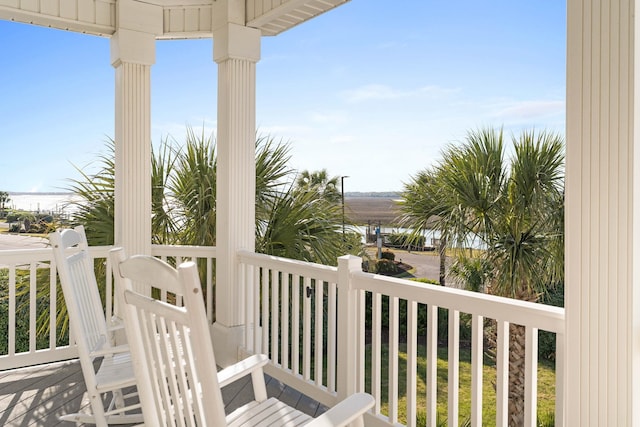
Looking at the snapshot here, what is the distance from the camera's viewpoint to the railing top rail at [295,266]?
276 cm

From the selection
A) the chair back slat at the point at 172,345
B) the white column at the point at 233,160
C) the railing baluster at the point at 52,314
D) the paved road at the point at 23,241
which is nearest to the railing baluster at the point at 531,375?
the chair back slat at the point at 172,345

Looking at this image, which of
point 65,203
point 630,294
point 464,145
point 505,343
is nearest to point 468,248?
point 464,145

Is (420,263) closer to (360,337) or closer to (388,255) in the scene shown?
(388,255)

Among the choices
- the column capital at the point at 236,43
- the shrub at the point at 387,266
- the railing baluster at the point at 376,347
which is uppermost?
the column capital at the point at 236,43

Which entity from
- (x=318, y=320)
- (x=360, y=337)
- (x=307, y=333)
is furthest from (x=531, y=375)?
(x=307, y=333)

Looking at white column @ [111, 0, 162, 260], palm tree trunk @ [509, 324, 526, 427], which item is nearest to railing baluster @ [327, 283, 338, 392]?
white column @ [111, 0, 162, 260]

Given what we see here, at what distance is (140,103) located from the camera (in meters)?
3.85

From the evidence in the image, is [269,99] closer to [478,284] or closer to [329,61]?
[329,61]

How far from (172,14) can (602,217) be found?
3.56 meters

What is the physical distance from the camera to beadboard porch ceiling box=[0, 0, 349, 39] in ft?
11.0

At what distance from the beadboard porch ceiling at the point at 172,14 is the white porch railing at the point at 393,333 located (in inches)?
67.9

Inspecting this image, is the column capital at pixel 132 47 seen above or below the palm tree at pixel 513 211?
above

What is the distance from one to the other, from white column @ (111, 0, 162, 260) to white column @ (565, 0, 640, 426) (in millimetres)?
3207

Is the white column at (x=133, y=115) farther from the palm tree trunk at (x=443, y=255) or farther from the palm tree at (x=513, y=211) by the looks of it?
the palm tree trunk at (x=443, y=255)
